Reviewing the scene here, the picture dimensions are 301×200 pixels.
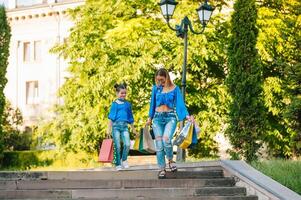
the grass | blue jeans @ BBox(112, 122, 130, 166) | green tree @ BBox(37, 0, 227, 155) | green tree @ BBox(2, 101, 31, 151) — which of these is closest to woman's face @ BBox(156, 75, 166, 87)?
blue jeans @ BBox(112, 122, 130, 166)

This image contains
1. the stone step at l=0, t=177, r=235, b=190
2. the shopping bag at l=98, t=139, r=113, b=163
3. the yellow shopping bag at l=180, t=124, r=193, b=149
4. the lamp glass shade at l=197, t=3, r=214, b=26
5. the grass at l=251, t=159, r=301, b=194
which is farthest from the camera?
the lamp glass shade at l=197, t=3, r=214, b=26

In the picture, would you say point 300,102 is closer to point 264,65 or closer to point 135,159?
point 264,65

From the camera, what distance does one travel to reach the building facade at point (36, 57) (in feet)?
157

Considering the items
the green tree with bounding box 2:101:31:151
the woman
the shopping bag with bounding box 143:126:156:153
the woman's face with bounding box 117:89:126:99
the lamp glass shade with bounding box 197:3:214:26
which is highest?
the lamp glass shade with bounding box 197:3:214:26

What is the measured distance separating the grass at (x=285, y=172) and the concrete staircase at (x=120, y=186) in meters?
0.87

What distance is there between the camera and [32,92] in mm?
49281

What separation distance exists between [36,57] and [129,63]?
2204cm

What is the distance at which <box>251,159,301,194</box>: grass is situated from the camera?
1230 cm

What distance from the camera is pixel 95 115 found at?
28.9m

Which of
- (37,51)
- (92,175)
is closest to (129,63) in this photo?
(92,175)

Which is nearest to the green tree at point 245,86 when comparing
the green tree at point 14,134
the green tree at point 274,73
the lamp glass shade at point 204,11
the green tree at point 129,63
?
the lamp glass shade at point 204,11

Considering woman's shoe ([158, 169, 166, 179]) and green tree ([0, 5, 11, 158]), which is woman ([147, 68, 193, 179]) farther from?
green tree ([0, 5, 11, 158])

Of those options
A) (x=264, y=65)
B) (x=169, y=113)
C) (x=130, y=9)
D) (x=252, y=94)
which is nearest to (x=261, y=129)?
(x=252, y=94)

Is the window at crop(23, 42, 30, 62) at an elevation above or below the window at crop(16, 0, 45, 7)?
below
